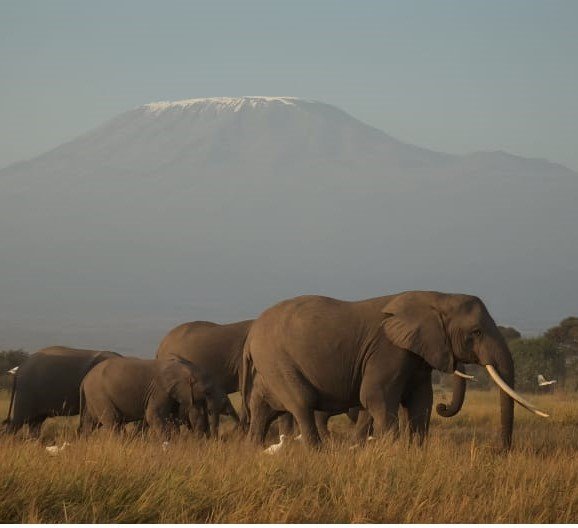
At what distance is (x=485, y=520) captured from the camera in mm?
10172

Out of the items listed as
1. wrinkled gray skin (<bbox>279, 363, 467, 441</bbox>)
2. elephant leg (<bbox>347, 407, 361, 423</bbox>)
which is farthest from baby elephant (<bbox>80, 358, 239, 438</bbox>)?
elephant leg (<bbox>347, 407, 361, 423</bbox>)

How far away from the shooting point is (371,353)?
1479 centimetres

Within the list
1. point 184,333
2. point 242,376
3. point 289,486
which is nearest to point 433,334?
point 242,376

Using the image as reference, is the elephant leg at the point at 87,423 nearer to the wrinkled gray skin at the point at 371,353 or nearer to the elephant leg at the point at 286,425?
the elephant leg at the point at 286,425

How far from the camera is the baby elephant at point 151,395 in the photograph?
17000 mm

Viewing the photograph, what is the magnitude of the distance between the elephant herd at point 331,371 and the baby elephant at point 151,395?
13 mm

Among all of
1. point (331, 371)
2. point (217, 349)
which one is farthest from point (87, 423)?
point (331, 371)

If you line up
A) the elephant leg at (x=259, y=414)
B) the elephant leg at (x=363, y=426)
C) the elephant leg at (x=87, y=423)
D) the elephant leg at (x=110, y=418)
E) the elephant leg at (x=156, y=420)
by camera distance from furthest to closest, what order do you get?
the elephant leg at (x=87, y=423)
the elephant leg at (x=110, y=418)
the elephant leg at (x=156, y=420)
the elephant leg at (x=363, y=426)
the elephant leg at (x=259, y=414)

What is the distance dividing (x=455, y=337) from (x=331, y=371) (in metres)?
1.52

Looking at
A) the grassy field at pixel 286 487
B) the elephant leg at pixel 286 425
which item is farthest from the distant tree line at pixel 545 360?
the grassy field at pixel 286 487

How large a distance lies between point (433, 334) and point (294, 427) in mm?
4579

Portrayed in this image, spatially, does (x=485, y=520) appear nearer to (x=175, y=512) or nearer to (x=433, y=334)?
(x=175, y=512)

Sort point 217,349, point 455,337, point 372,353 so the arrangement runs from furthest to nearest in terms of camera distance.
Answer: point 217,349, point 372,353, point 455,337

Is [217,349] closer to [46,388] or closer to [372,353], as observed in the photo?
[46,388]
